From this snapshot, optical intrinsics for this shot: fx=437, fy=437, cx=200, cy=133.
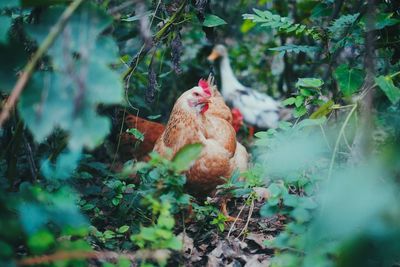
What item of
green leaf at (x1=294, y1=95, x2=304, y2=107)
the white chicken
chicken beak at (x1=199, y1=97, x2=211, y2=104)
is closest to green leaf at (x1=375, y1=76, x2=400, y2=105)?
green leaf at (x1=294, y1=95, x2=304, y2=107)

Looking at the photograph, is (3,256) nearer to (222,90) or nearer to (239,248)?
(239,248)

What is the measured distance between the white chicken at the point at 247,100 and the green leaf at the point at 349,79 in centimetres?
359

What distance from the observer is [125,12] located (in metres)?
3.31

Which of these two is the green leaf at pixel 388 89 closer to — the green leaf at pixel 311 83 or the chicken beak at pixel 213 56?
the green leaf at pixel 311 83

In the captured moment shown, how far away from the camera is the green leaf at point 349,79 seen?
2.29 meters

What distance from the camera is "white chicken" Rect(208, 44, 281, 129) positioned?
244 inches

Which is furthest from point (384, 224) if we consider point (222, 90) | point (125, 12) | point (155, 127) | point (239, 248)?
point (222, 90)

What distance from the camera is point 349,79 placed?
2324mm

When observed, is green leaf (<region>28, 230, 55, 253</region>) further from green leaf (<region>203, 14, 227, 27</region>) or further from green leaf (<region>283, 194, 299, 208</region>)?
green leaf (<region>203, 14, 227, 27</region>)

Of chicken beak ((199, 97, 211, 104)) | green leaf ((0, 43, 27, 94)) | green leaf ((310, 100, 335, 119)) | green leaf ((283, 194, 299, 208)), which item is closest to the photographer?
green leaf ((0, 43, 27, 94))

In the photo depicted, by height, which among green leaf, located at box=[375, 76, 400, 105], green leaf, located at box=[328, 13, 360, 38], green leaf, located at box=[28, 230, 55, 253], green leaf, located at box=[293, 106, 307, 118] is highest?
green leaf, located at box=[328, 13, 360, 38]

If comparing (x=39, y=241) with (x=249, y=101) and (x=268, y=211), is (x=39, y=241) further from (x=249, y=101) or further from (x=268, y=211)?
(x=249, y=101)

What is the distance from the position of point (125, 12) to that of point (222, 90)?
3571 millimetres

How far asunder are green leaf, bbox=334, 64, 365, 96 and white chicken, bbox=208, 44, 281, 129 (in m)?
3.59
